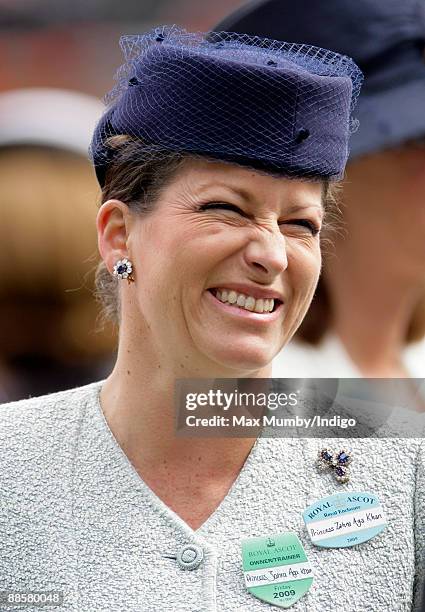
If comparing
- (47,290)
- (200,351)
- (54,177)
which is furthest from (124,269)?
(54,177)

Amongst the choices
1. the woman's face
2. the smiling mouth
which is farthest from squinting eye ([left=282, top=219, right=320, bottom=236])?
the smiling mouth

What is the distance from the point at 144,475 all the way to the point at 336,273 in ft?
2.83

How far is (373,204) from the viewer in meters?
2.55

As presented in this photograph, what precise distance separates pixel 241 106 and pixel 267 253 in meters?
0.26

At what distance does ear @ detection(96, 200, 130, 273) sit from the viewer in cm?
196

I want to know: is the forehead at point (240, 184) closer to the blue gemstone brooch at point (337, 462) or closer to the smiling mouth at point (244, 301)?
the smiling mouth at point (244, 301)

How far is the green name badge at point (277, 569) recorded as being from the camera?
1818 mm

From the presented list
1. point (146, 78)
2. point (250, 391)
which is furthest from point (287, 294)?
point (146, 78)

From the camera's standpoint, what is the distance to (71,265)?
2973 mm

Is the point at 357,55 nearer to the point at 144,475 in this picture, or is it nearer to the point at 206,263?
the point at 206,263

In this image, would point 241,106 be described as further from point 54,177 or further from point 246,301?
point 54,177

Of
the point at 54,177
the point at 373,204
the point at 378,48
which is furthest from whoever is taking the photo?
the point at 54,177

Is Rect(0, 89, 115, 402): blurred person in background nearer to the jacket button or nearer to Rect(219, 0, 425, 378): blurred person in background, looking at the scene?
Rect(219, 0, 425, 378): blurred person in background

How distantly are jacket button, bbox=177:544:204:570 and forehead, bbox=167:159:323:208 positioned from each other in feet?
1.94
